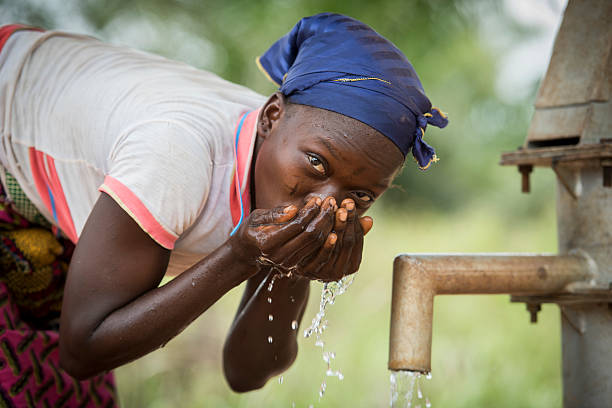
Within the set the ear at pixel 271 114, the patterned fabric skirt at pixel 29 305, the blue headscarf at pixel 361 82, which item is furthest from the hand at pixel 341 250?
the patterned fabric skirt at pixel 29 305

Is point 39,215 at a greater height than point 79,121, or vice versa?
point 79,121

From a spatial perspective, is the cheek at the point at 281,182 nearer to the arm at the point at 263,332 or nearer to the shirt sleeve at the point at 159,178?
the shirt sleeve at the point at 159,178

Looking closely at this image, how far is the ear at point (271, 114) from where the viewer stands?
58.9 inches

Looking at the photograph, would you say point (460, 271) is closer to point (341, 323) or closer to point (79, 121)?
point (79, 121)

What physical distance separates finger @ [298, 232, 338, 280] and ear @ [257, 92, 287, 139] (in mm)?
340

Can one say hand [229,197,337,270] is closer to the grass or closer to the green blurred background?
the green blurred background

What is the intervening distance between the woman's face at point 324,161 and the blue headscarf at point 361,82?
0.09 feet

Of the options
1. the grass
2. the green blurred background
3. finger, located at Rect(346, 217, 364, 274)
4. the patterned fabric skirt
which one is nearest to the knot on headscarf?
finger, located at Rect(346, 217, 364, 274)

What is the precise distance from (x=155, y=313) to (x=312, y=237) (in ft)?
1.12

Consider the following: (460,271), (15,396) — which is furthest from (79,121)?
(460,271)

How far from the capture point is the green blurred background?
3.35 m

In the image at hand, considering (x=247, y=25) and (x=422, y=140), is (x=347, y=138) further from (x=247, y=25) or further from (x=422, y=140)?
(x=247, y=25)

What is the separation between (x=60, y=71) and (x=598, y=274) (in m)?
1.38

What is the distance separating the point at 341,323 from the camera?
3.93 metres
